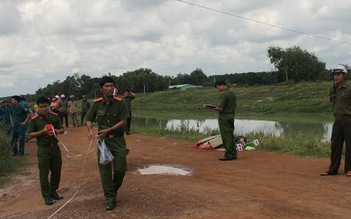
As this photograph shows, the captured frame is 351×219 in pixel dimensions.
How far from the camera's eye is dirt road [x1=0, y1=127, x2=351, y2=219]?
18.8 feet

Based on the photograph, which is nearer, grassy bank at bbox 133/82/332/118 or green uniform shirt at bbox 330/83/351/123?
green uniform shirt at bbox 330/83/351/123

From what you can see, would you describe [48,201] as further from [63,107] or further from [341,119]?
[63,107]

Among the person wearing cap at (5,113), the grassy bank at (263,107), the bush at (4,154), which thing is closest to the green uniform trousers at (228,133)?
the grassy bank at (263,107)

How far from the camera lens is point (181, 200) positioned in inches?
245

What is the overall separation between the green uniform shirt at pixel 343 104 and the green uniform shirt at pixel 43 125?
16.2 feet

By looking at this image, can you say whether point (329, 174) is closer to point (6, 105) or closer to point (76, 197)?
point (76, 197)

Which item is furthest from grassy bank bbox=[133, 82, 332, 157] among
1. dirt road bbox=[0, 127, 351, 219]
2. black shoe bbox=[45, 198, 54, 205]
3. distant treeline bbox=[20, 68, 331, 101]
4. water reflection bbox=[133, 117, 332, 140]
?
distant treeline bbox=[20, 68, 331, 101]

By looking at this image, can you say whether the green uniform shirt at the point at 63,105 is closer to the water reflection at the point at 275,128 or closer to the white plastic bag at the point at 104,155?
the water reflection at the point at 275,128

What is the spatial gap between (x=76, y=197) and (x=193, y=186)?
74.8 inches

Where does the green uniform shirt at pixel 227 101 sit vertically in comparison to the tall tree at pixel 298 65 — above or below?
below

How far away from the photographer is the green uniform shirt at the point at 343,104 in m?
7.77

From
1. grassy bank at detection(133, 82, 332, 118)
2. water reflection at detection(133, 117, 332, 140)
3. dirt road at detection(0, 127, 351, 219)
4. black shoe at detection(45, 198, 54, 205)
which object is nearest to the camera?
dirt road at detection(0, 127, 351, 219)

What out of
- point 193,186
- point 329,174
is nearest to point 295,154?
point 329,174

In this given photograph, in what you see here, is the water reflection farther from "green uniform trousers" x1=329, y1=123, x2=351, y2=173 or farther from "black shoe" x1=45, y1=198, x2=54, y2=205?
"black shoe" x1=45, y1=198, x2=54, y2=205
